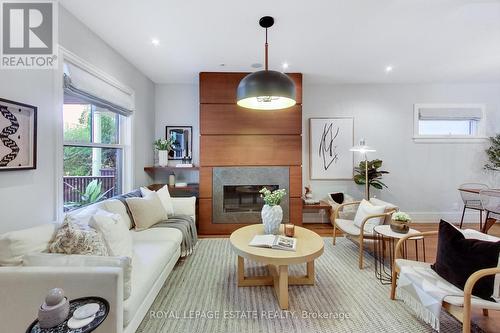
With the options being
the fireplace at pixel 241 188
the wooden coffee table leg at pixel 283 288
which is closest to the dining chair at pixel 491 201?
the fireplace at pixel 241 188

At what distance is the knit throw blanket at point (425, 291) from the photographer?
5.25 ft

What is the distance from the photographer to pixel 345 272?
8.78 ft

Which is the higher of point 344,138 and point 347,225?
point 344,138

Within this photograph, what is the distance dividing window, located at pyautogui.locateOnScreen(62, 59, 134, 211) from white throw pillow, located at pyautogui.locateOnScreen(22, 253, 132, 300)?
1100 millimetres

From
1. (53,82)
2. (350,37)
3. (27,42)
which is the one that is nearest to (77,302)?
(53,82)

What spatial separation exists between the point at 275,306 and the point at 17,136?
97.6 inches

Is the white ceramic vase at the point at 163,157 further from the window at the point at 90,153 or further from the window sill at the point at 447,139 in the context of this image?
the window sill at the point at 447,139

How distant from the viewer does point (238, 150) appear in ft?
13.0

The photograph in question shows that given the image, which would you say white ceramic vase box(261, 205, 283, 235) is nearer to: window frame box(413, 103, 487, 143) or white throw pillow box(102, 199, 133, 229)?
white throw pillow box(102, 199, 133, 229)

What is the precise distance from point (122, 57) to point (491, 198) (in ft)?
18.7

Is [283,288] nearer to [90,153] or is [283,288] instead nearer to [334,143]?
[90,153]

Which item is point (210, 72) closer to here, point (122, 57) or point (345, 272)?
point (122, 57)

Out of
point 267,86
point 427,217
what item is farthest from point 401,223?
point 427,217

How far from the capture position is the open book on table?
7.02 feet
